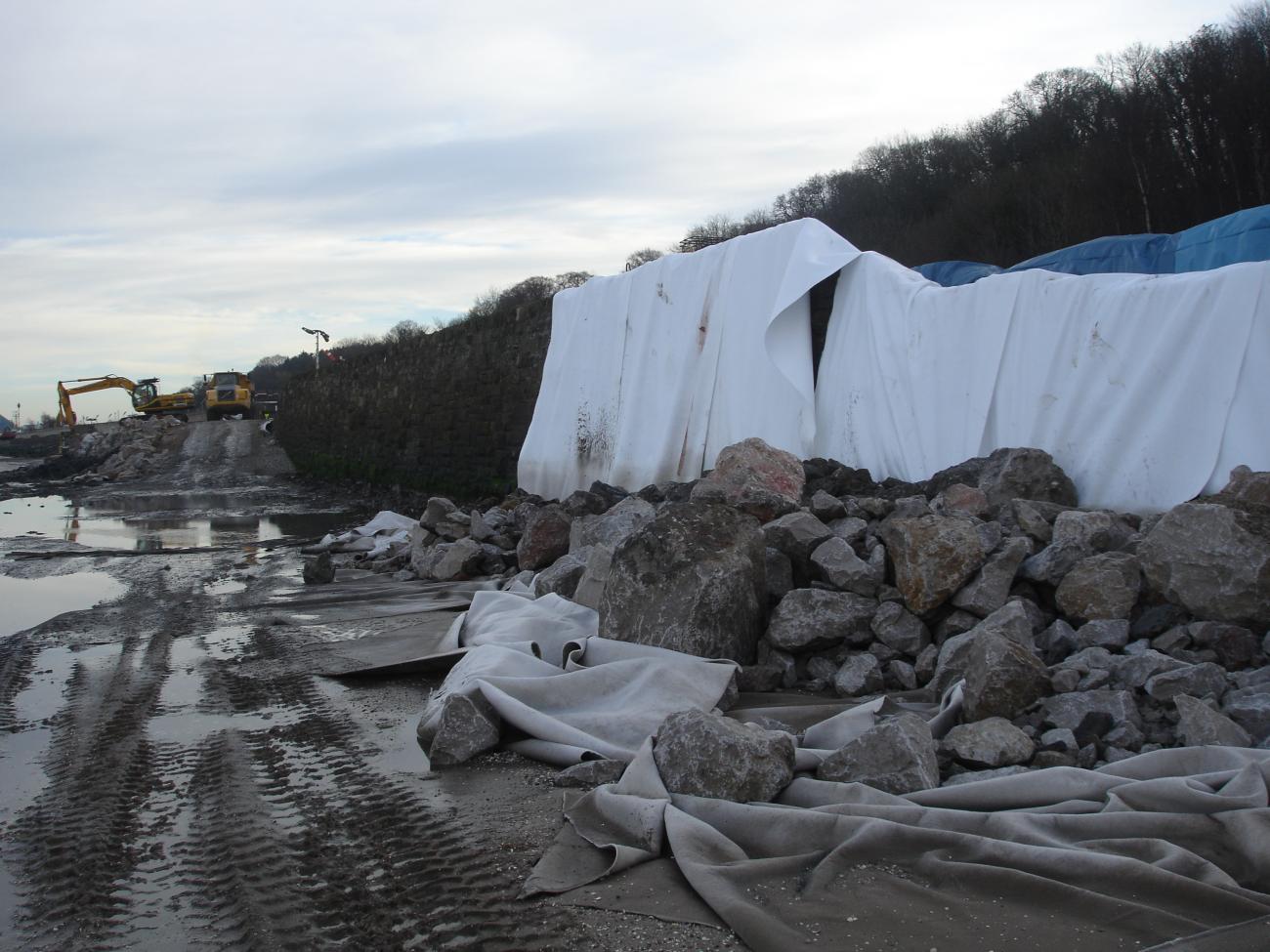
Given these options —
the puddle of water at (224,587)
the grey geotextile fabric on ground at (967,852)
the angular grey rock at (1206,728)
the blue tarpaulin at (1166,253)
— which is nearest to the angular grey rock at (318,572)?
the puddle of water at (224,587)

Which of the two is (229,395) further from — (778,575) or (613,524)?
(778,575)

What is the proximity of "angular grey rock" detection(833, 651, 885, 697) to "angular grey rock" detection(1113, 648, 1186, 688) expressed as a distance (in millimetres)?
955

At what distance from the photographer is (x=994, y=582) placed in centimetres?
442

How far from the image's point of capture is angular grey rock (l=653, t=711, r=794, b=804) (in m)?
3.00

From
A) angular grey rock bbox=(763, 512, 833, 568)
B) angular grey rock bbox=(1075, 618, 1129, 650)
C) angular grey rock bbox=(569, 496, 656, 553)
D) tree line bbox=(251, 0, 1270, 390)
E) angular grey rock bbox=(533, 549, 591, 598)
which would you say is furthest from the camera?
tree line bbox=(251, 0, 1270, 390)

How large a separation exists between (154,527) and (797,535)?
37.5ft

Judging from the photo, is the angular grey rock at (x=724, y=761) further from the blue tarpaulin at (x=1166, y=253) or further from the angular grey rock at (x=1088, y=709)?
the blue tarpaulin at (x=1166, y=253)

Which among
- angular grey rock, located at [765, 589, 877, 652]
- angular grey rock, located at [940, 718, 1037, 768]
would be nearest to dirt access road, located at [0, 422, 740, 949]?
angular grey rock, located at [940, 718, 1037, 768]

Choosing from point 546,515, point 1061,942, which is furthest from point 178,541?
point 1061,942

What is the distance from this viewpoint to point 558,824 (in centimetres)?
303

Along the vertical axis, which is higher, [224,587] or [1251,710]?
[1251,710]

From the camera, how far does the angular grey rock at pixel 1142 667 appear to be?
11.8ft

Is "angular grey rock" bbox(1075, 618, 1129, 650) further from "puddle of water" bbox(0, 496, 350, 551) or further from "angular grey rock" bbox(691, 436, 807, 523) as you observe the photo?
"puddle of water" bbox(0, 496, 350, 551)

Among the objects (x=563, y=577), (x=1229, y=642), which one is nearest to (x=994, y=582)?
(x=1229, y=642)
